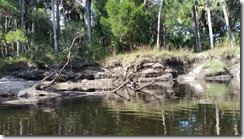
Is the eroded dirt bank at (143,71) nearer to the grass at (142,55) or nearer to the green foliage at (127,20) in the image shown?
the grass at (142,55)

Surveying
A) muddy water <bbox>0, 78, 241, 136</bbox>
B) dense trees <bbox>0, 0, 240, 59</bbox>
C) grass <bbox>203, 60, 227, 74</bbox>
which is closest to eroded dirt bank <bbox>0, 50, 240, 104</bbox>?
grass <bbox>203, 60, 227, 74</bbox>

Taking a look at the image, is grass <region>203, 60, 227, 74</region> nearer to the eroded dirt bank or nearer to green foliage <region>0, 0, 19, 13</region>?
the eroded dirt bank

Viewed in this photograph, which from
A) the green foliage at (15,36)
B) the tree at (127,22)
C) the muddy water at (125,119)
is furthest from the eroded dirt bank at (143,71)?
the muddy water at (125,119)

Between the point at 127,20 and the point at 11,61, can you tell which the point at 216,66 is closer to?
the point at 127,20

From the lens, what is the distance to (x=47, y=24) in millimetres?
33531

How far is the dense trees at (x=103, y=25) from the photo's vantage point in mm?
29719

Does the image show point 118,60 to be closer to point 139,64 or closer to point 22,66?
point 139,64

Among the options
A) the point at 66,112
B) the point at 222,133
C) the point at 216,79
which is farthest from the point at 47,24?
the point at 222,133

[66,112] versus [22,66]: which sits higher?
[22,66]

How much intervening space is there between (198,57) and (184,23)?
8.72 metres

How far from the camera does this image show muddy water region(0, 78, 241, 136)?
8.39m

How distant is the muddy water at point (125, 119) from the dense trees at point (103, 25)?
1424cm

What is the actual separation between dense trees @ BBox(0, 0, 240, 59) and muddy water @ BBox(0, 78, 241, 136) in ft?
46.7

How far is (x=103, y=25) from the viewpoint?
32188 millimetres
